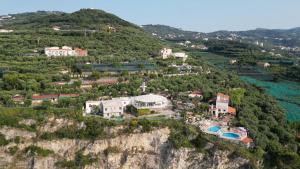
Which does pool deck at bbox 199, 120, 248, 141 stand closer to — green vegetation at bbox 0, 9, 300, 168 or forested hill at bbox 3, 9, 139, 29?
green vegetation at bbox 0, 9, 300, 168

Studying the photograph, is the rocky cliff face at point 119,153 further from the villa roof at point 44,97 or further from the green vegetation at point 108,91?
the villa roof at point 44,97

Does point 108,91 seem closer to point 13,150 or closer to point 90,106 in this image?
point 90,106

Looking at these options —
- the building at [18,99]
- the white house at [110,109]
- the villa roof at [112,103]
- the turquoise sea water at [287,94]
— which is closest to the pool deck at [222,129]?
the white house at [110,109]

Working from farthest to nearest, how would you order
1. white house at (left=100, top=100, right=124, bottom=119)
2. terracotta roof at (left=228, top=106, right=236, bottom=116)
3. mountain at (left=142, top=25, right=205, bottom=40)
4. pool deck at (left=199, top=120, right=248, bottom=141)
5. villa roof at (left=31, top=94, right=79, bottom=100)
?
mountain at (left=142, top=25, right=205, bottom=40) < terracotta roof at (left=228, top=106, right=236, bottom=116) < villa roof at (left=31, top=94, right=79, bottom=100) < white house at (left=100, top=100, right=124, bottom=119) < pool deck at (left=199, top=120, right=248, bottom=141)

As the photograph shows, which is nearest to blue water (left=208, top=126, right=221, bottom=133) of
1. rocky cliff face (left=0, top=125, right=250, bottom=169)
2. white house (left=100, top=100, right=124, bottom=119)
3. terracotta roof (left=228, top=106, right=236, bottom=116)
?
rocky cliff face (left=0, top=125, right=250, bottom=169)

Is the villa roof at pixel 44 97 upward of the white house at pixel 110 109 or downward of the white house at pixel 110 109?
upward
